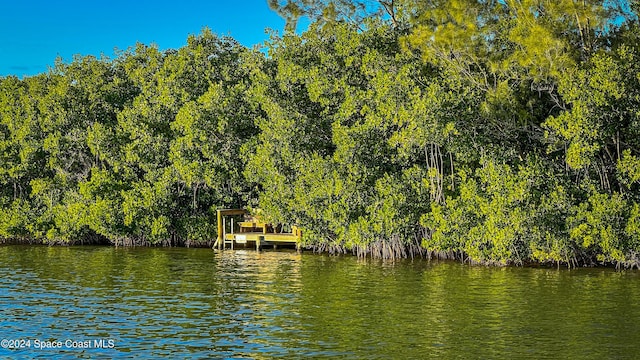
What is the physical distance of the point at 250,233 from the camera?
38062mm

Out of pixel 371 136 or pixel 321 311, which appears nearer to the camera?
pixel 321 311

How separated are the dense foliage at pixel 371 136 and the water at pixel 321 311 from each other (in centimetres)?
194

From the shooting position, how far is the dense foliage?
86.7 feet

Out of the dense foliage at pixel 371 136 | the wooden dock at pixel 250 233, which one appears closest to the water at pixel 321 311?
the dense foliage at pixel 371 136

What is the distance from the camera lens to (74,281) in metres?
25.6

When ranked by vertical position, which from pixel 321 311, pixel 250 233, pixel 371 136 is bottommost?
pixel 321 311

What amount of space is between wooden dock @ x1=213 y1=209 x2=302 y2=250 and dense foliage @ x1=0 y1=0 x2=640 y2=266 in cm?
115

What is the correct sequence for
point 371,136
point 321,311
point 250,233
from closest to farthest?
point 321,311 < point 371,136 < point 250,233

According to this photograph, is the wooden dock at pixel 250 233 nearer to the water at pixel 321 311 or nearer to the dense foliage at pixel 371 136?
the dense foliage at pixel 371 136

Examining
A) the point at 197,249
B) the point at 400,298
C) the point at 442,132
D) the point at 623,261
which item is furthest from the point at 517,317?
the point at 197,249

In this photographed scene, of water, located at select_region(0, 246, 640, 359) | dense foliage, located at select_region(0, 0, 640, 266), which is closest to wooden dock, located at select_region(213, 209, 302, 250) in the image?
dense foliage, located at select_region(0, 0, 640, 266)

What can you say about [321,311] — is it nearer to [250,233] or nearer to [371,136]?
[371,136]

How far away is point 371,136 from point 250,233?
9.21 metres

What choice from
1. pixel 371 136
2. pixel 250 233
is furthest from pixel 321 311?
pixel 250 233
